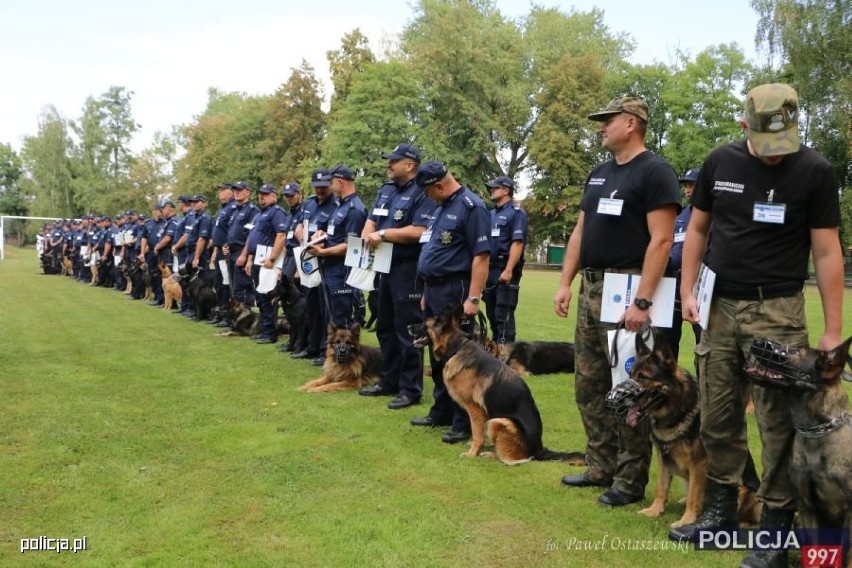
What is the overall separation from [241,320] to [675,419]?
9234 mm

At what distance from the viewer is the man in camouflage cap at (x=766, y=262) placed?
10.7ft

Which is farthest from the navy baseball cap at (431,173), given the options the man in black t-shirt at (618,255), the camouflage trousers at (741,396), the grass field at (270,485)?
the camouflage trousers at (741,396)

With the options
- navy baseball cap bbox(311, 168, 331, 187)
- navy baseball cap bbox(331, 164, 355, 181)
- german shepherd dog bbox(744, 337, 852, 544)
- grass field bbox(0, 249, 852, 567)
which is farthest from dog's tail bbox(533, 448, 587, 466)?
navy baseball cap bbox(311, 168, 331, 187)

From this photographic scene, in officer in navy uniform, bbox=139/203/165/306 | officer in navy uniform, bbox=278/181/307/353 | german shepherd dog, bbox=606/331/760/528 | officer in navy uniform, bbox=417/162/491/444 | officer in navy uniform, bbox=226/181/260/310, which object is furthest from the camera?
officer in navy uniform, bbox=139/203/165/306

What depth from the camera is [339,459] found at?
5176 millimetres

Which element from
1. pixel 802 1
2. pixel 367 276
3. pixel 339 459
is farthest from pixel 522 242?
pixel 802 1

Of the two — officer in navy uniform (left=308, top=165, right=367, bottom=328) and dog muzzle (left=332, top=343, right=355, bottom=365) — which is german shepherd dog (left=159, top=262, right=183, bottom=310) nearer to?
officer in navy uniform (left=308, top=165, right=367, bottom=328)

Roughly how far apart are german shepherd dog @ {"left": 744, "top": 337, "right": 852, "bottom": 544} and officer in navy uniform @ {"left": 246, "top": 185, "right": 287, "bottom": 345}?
8.32 metres

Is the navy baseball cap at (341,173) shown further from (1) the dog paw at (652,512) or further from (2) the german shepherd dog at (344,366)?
(1) the dog paw at (652,512)

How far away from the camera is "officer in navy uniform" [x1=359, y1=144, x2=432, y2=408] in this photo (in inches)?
263

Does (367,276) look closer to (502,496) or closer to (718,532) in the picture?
(502,496)

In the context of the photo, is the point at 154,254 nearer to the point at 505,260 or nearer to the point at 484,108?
the point at 505,260

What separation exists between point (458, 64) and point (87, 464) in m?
41.5

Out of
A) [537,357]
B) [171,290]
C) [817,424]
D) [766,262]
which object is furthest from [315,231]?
[171,290]
